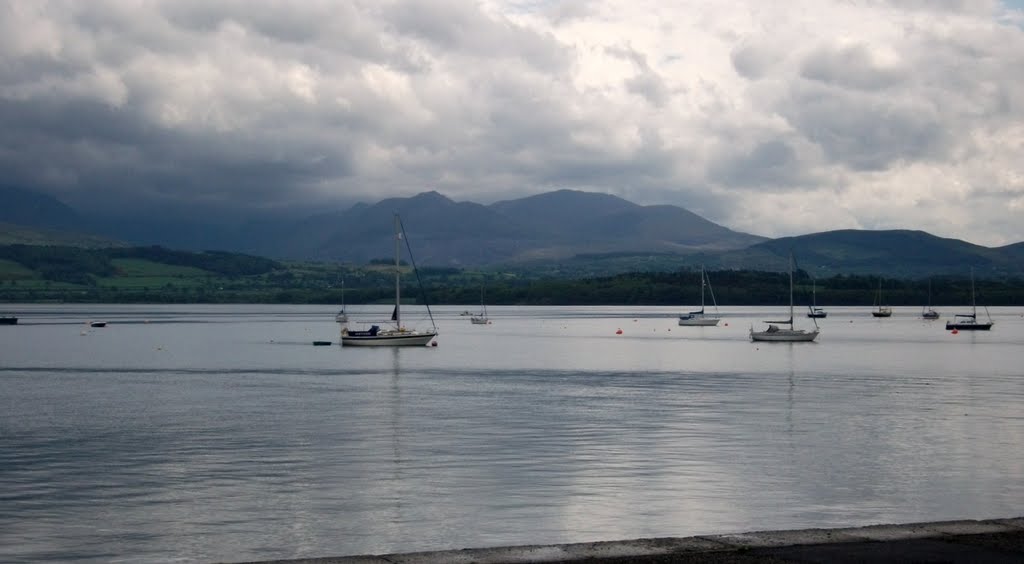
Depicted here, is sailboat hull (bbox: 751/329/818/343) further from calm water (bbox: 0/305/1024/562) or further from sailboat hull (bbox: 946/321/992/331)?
sailboat hull (bbox: 946/321/992/331)

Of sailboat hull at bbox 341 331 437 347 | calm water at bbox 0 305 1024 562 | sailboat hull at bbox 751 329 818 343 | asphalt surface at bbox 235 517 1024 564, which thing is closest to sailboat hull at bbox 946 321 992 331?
sailboat hull at bbox 751 329 818 343

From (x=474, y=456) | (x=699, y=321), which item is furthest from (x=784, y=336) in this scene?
(x=474, y=456)

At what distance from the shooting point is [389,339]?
111875 millimetres

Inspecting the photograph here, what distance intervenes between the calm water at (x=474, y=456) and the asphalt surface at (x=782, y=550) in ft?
17.5

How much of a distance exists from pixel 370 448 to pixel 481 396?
70.6ft

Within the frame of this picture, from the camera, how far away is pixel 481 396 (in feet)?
190

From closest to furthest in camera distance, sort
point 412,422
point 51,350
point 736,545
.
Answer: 1. point 736,545
2. point 412,422
3. point 51,350

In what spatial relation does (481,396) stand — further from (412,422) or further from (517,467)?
(517,467)

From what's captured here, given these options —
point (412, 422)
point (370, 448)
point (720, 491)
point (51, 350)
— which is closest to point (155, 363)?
point (51, 350)

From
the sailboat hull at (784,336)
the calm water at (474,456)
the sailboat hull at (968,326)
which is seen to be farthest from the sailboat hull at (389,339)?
the sailboat hull at (968,326)

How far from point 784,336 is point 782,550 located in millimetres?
111882

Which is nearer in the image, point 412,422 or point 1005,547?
point 1005,547

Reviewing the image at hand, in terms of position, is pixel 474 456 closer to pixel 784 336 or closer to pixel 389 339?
pixel 389 339

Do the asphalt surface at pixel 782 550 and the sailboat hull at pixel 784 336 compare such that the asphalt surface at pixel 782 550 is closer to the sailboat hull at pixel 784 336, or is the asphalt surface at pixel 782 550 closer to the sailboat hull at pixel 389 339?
the sailboat hull at pixel 389 339
